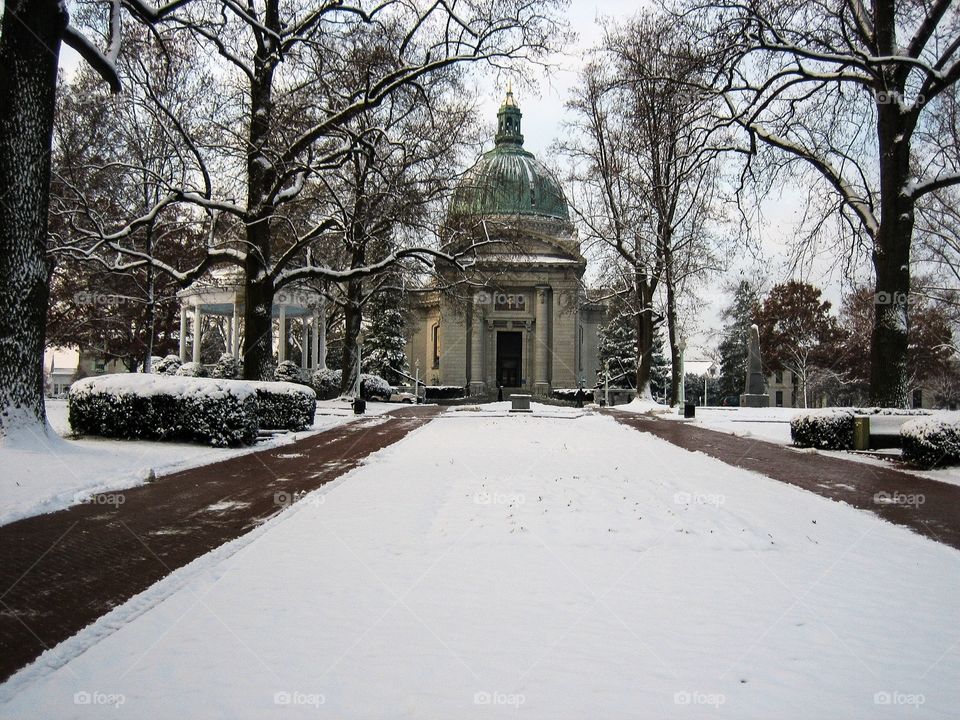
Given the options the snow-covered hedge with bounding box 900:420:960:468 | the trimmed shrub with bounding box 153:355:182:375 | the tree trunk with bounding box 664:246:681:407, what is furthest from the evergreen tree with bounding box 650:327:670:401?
the snow-covered hedge with bounding box 900:420:960:468

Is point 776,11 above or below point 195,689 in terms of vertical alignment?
above

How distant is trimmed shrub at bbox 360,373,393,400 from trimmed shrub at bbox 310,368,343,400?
1.37 metres

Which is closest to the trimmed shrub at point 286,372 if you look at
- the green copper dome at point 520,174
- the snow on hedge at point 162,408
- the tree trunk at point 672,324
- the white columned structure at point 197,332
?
the white columned structure at point 197,332

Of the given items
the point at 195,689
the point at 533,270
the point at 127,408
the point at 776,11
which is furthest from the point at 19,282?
the point at 533,270

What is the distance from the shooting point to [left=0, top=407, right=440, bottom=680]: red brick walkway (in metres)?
4.49

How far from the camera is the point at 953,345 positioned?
4578cm

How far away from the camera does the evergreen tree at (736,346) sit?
2869 inches

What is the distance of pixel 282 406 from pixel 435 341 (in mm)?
42412

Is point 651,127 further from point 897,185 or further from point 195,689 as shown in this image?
point 195,689

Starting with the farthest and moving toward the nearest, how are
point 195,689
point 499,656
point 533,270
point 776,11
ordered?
point 533,270
point 776,11
point 499,656
point 195,689

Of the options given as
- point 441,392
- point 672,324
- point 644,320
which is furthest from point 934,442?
point 441,392

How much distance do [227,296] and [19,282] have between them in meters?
25.3

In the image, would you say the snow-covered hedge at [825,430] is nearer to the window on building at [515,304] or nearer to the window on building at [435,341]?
the window on building at [515,304]

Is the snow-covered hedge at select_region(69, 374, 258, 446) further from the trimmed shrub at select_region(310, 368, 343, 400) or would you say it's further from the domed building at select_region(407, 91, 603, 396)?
the domed building at select_region(407, 91, 603, 396)
